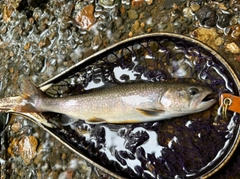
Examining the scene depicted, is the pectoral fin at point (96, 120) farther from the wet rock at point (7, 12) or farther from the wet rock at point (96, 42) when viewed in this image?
the wet rock at point (7, 12)

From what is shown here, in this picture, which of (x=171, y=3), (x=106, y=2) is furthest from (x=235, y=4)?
(x=106, y=2)

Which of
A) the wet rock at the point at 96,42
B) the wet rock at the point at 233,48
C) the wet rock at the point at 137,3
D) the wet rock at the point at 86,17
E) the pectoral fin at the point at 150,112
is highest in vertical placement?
the wet rock at the point at 137,3

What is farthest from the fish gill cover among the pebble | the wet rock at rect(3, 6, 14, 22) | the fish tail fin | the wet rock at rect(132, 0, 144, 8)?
the wet rock at rect(3, 6, 14, 22)

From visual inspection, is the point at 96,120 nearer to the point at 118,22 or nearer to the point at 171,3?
the point at 118,22

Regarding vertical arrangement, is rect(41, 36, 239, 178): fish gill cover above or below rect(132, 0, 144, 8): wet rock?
below

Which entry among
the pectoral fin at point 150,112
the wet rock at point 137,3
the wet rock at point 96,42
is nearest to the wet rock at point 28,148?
the wet rock at point 96,42

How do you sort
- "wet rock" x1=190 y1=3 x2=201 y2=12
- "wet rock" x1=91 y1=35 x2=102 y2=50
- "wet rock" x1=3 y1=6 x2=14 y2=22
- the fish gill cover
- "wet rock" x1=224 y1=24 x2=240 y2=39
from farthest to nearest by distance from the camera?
"wet rock" x1=3 y1=6 x2=14 y2=22, "wet rock" x1=91 y1=35 x2=102 y2=50, "wet rock" x1=190 y1=3 x2=201 y2=12, "wet rock" x1=224 y1=24 x2=240 y2=39, the fish gill cover

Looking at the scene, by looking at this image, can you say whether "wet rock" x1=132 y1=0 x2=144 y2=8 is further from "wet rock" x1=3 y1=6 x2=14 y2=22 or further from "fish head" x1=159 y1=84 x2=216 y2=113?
"wet rock" x1=3 y1=6 x2=14 y2=22

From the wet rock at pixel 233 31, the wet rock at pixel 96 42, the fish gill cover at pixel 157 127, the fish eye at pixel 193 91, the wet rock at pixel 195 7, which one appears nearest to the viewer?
the fish eye at pixel 193 91

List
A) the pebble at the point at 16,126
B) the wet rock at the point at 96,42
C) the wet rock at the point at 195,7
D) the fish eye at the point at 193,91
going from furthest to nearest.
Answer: the pebble at the point at 16,126 < the wet rock at the point at 96,42 < the wet rock at the point at 195,7 < the fish eye at the point at 193,91
